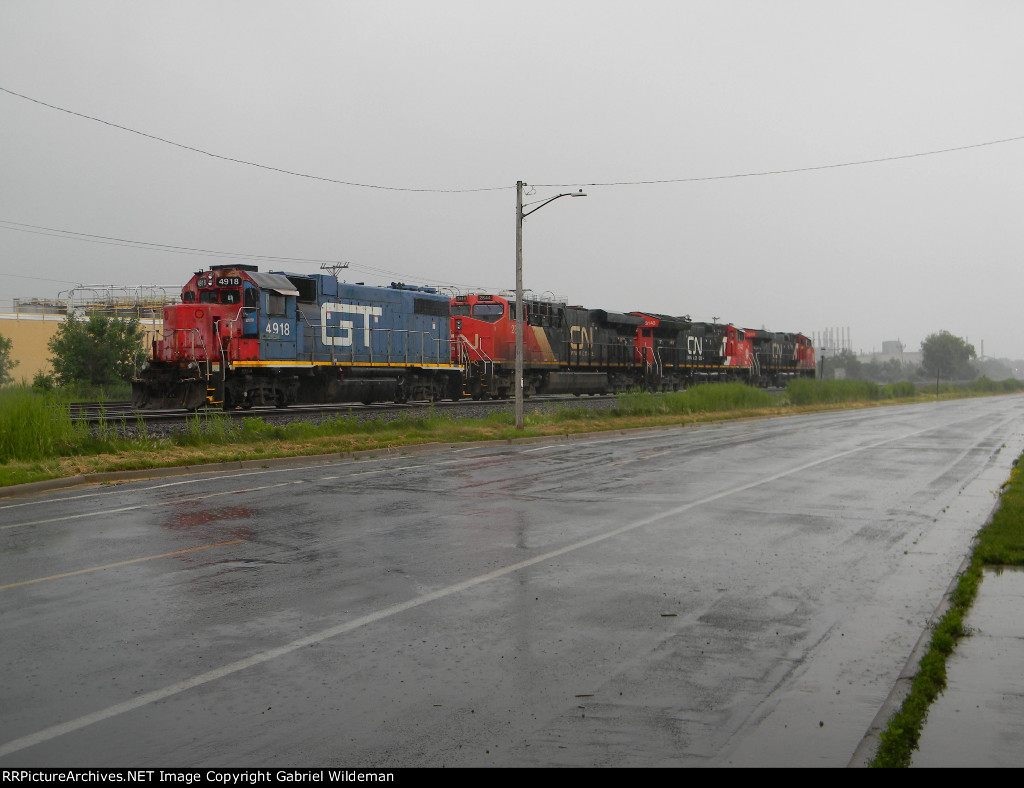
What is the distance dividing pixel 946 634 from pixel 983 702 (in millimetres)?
1321

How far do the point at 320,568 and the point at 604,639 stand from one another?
3.32 metres

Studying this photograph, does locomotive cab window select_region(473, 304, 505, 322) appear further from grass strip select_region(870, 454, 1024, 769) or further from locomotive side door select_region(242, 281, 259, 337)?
grass strip select_region(870, 454, 1024, 769)

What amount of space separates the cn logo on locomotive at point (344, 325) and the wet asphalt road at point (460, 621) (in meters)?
15.9

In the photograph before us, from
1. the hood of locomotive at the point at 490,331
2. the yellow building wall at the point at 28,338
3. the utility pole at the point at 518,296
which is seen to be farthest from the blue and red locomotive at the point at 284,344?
the yellow building wall at the point at 28,338

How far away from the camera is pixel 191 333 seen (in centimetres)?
2567

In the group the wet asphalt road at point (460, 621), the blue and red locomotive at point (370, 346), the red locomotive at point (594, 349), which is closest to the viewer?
the wet asphalt road at point (460, 621)

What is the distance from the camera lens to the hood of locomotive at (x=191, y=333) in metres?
25.6

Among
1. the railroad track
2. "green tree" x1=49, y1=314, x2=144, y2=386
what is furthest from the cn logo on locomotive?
"green tree" x1=49, y1=314, x2=144, y2=386

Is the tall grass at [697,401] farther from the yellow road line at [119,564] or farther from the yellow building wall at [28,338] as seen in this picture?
the yellow building wall at [28,338]

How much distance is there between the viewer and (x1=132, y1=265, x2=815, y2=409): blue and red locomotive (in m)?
25.9

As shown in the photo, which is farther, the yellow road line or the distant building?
the distant building

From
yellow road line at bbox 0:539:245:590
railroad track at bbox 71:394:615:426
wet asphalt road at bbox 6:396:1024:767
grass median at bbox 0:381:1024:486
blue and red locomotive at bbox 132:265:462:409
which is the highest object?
blue and red locomotive at bbox 132:265:462:409

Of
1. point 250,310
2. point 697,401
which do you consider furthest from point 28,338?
point 697,401

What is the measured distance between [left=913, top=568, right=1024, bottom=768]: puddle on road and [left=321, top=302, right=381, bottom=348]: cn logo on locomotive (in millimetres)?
25007
